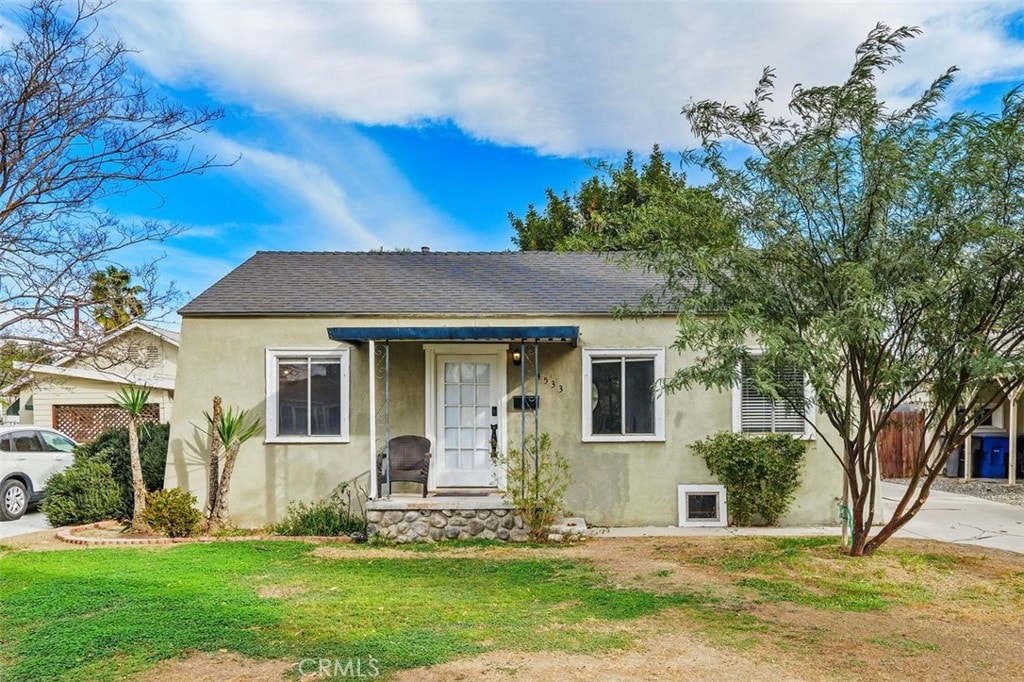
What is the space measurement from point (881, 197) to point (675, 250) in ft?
6.37

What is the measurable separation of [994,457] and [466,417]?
13.3 meters

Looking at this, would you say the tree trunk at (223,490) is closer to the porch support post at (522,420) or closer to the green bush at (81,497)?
the green bush at (81,497)

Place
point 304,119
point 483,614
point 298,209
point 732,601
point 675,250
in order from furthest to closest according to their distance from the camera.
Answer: point 298,209
point 304,119
point 675,250
point 732,601
point 483,614

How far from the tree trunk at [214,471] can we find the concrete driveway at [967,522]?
362 inches

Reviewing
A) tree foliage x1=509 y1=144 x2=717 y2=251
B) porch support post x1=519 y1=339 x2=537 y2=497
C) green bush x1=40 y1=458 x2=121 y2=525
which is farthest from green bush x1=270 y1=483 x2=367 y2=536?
tree foliage x1=509 y1=144 x2=717 y2=251

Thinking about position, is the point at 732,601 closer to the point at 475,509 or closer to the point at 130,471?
the point at 475,509

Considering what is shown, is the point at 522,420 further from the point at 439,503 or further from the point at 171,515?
the point at 171,515

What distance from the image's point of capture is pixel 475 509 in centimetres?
853

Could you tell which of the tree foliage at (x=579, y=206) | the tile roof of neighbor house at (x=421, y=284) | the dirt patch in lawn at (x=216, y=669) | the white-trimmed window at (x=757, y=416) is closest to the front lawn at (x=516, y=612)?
the dirt patch in lawn at (x=216, y=669)

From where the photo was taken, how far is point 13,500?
35.5 ft

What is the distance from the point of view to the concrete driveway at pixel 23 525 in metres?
9.42

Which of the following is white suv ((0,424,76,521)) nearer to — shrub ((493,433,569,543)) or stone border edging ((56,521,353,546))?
stone border edging ((56,521,353,546))

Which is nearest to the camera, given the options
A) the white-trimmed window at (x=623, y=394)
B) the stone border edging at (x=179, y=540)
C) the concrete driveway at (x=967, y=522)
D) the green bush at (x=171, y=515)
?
the stone border edging at (x=179, y=540)

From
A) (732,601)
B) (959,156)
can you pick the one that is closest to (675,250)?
(959,156)
